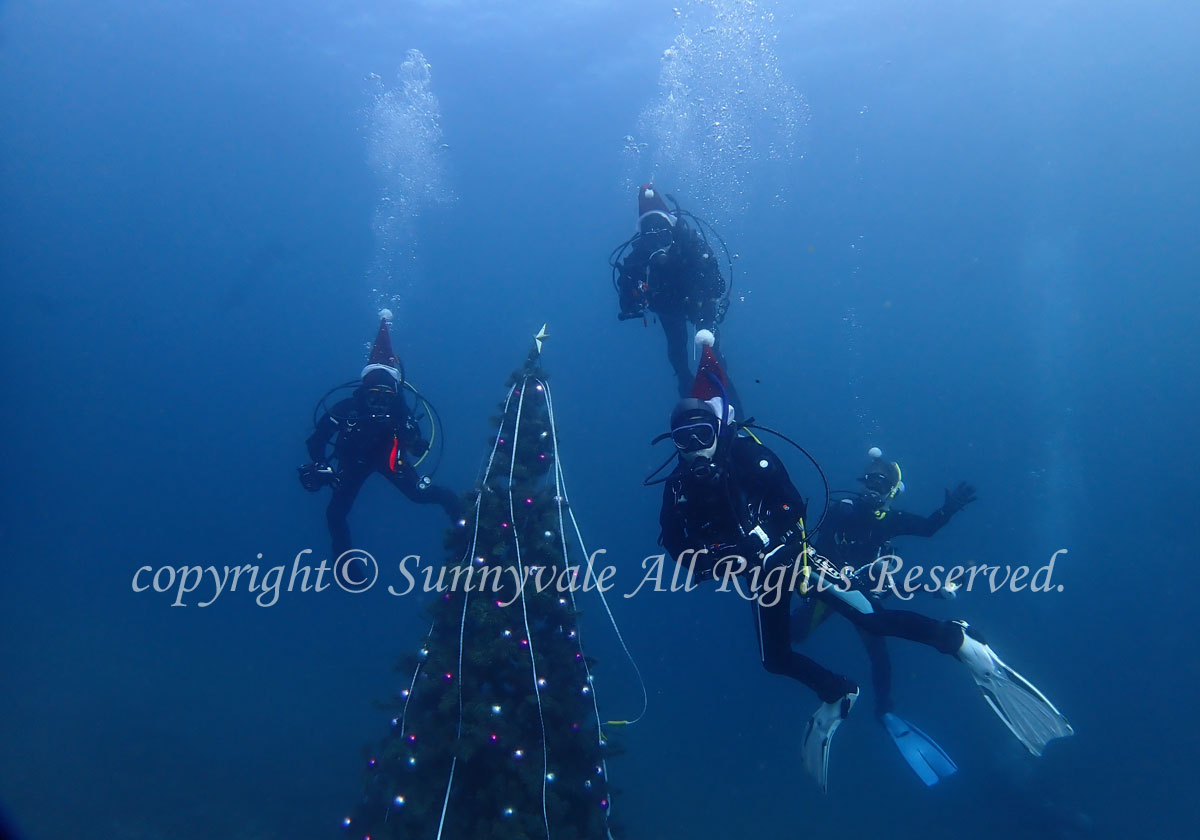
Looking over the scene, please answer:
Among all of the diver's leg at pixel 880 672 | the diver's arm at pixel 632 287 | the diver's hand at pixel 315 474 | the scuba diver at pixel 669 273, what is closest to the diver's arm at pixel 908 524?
the diver's leg at pixel 880 672

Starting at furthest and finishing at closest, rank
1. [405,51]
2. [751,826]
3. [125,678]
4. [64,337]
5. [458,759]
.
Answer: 1. [64,337]
2. [405,51]
3. [125,678]
4. [751,826]
5. [458,759]

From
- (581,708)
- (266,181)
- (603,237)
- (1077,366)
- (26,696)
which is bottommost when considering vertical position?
(581,708)

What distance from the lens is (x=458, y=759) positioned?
5.08 metres

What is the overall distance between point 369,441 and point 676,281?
508 cm

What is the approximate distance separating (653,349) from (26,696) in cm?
4434

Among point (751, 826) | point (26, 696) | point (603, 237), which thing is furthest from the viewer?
point (603, 237)

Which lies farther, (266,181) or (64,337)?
(64,337)

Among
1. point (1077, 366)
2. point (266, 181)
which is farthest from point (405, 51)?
point (1077, 366)

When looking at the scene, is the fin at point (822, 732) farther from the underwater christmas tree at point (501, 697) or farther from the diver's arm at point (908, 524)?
the diver's arm at point (908, 524)

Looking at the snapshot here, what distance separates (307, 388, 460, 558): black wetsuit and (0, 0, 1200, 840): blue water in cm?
381

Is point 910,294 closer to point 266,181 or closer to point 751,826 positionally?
point 751,826

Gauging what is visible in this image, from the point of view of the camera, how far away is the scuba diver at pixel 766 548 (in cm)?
463

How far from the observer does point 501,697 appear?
5312 millimetres

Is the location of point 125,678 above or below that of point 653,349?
below
